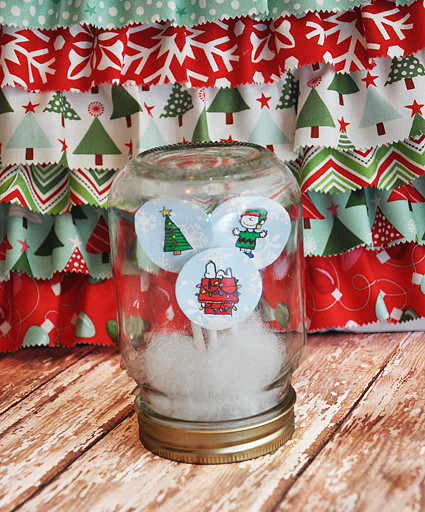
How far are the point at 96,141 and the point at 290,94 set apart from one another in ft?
1.00

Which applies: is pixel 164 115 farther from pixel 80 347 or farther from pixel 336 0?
pixel 80 347

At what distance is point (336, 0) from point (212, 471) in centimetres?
65

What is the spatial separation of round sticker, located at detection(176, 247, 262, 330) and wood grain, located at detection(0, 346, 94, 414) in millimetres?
355

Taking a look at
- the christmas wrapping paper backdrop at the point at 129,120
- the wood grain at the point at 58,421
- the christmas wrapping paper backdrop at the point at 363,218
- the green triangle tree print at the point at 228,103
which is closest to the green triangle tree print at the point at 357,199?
the christmas wrapping paper backdrop at the point at 363,218

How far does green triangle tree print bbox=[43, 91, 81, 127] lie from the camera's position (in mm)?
940

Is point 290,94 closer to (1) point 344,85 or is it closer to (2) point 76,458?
(1) point 344,85

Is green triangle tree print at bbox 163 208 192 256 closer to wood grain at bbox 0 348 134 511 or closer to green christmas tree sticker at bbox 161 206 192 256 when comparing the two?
green christmas tree sticker at bbox 161 206 192 256

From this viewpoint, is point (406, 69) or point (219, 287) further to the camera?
point (406, 69)

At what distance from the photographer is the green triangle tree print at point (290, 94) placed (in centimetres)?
94

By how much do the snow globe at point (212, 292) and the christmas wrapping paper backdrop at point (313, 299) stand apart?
28cm

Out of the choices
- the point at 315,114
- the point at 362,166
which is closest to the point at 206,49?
the point at 315,114

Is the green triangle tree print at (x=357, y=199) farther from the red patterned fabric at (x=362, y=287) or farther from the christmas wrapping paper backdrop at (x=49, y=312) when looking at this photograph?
the christmas wrapping paper backdrop at (x=49, y=312)

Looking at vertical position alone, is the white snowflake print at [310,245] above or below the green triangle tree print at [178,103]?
below

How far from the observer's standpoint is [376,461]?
0.68 m
